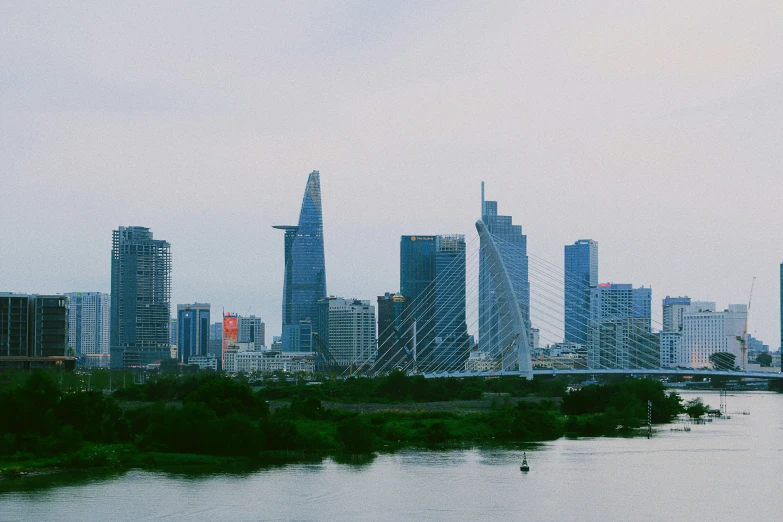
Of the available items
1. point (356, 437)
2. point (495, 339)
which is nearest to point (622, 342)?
point (495, 339)

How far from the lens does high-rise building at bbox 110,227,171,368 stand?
180m

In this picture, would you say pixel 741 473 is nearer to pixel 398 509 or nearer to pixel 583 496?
pixel 583 496

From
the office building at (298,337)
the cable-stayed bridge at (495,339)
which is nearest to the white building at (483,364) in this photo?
the cable-stayed bridge at (495,339)

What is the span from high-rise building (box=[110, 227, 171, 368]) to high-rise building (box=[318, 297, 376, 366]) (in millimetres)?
28197

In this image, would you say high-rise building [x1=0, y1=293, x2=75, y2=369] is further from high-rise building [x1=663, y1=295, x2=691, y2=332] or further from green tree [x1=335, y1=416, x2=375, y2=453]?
high-rise building [x1=663, y1=295, x2=691, y2=332]

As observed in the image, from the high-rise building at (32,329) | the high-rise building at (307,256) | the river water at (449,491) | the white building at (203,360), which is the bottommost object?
the white building at (203,360)

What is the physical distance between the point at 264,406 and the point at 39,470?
11750 millimetres

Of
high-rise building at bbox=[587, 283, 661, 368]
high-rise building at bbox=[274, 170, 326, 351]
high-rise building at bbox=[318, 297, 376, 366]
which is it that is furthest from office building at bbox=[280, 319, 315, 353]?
high-rise building at bbox=[587, 283, 661, 368]

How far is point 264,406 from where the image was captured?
42500 mm

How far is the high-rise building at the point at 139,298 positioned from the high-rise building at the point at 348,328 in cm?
2820

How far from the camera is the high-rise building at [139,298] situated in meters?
180

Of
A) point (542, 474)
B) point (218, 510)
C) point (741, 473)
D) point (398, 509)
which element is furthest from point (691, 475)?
point (218, 510)

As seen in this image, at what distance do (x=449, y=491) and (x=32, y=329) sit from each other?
56191 mm

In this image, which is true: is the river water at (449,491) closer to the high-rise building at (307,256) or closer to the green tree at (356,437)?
the green tree at (356,437)
